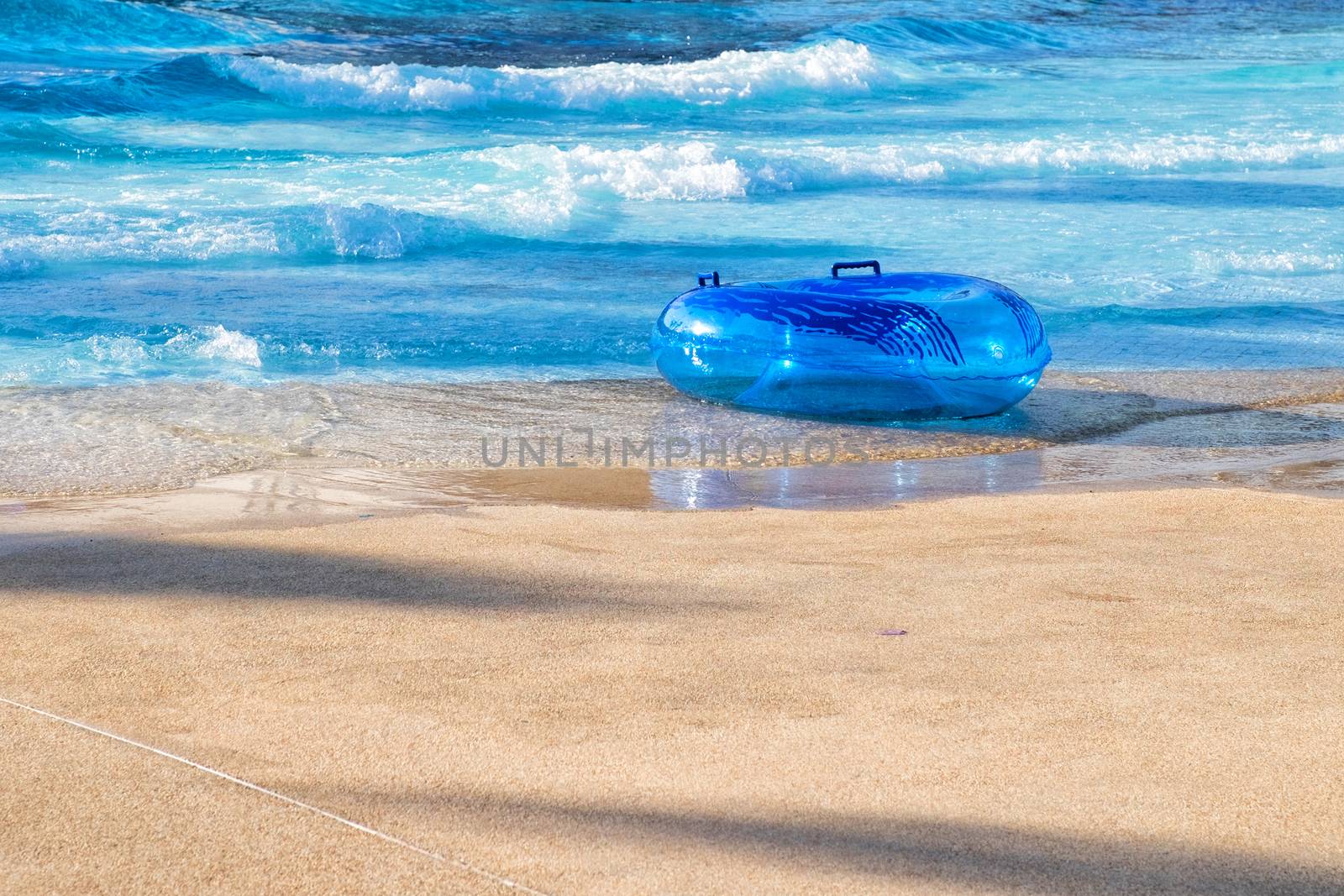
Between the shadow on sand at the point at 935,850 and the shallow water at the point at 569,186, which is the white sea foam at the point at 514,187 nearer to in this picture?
the shallow water at the point at 569,186

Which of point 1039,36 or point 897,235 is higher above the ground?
point 1039,36

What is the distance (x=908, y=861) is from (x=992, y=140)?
14.8 meters

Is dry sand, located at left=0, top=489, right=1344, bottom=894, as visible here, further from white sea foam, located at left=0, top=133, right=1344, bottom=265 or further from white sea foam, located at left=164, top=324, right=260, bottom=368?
white sea foam, located at left=0, top=133, right=1344, bottom=265

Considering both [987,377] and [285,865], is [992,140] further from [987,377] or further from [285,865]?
[285,865]

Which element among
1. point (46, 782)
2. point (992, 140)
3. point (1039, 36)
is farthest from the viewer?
point (1039, 36)

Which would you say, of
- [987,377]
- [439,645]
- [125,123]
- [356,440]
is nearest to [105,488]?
[356,440]

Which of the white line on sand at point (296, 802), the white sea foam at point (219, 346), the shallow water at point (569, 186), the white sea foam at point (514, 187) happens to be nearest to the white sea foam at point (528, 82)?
the shallow water at point (569, 186)

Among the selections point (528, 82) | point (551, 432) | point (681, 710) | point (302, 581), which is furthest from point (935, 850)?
point (528, 82)

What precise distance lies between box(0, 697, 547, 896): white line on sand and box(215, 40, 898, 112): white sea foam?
53.0 feet

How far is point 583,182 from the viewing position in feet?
41.7

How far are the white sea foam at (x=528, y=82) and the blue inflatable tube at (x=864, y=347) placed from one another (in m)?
12.9

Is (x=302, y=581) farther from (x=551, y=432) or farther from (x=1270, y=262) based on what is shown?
(x=1270, y=262)

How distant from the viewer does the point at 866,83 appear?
21.3m

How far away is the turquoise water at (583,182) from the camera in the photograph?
25.8ft
